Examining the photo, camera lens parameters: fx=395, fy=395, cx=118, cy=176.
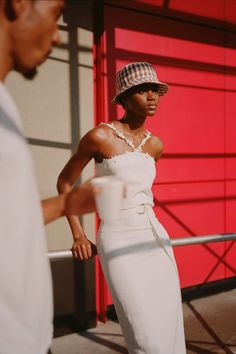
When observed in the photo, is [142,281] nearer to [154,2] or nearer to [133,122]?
[133,122]

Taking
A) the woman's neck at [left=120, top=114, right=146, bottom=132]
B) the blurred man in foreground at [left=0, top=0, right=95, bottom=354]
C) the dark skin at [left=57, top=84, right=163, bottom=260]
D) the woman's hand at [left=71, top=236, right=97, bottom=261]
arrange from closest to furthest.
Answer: the blurred man in foreground at [left=0, top=0, right=95, bottom=354] < the woman's hand at [left=71, top=236, right=97, bottom=261] < the dark skin at [left=57, top=84, right=163, bottom=260] < the woman's neck at [left=120, top=114, right=146, bottom=132]

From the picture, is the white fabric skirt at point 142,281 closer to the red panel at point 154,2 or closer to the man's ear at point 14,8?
the man's ear at point 14,8

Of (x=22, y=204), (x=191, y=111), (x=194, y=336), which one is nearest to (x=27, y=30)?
(x=22, y=204)

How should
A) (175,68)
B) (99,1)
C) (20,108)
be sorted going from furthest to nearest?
(175,68) → (99,1) → (20,108)

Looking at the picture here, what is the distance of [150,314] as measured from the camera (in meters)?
1.88

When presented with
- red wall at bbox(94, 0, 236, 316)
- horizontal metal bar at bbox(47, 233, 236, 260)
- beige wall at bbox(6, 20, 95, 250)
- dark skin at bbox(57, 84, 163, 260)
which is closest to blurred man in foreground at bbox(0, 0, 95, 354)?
horizontal metal bar at bbox(47, 233, 236, 260)

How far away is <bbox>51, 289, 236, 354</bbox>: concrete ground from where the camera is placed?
10.3 ft

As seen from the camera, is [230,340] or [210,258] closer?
[230,340]

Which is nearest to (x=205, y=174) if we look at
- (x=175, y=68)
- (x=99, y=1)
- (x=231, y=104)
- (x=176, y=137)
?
(x=176, y=137)

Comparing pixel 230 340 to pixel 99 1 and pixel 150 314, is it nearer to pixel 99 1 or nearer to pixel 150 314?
pixel 150 314

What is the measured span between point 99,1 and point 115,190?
2985mm

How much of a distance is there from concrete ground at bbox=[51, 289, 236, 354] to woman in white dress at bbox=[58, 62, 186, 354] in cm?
131

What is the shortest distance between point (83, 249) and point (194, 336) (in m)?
2.00

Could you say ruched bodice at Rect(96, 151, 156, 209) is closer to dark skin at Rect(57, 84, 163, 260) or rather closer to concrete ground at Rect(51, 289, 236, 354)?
dark skin at Rect(57, 84, 163, 260)
